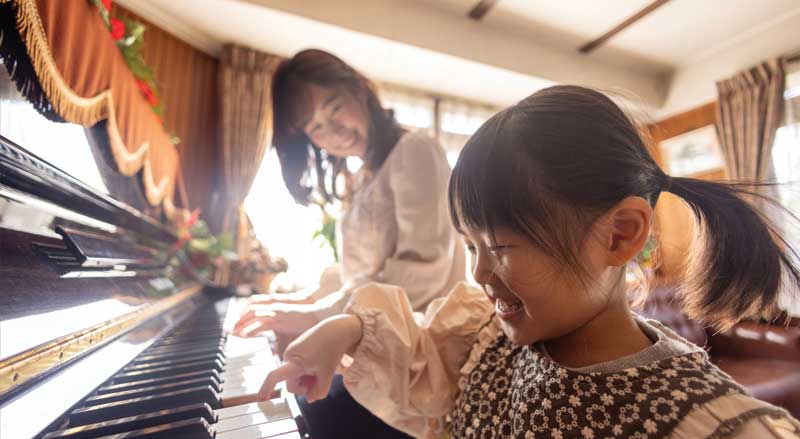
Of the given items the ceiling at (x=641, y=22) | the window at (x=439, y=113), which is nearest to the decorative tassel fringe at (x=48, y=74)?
the ceiling at (x=641, y=22)

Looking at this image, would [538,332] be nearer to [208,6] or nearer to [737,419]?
[737,419]

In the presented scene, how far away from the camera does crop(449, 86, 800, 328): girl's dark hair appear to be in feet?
2.03

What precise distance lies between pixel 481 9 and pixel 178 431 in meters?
4.34

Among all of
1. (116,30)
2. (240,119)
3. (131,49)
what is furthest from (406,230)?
(240,119)

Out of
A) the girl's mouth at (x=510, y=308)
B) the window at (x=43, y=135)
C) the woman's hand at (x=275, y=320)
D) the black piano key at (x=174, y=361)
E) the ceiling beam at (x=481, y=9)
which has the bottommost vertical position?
the black piano key at (x=174, y=361)

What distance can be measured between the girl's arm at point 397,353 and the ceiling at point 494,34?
338 cm

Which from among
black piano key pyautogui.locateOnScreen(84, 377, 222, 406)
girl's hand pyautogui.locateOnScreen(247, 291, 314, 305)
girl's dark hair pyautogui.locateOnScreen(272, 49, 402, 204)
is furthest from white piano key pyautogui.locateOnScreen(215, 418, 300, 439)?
girl's dark hair pyautogui.locateOnScreen(272, 49, 402, 204)

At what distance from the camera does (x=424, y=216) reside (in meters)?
1.29

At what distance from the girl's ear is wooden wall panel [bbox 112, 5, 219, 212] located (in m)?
3.48

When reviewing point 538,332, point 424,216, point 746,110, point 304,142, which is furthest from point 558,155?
point 746,110

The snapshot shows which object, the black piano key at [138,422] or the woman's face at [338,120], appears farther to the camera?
the woman's face at [338,120]

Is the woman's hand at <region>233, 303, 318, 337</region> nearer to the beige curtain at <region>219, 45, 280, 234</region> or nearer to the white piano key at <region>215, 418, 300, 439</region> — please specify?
the white piano key at <region>215, 418, 300, 439</region>

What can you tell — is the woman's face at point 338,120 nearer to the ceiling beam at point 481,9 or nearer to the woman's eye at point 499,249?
the woman's eye at point 499,249

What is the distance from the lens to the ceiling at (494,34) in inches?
143
